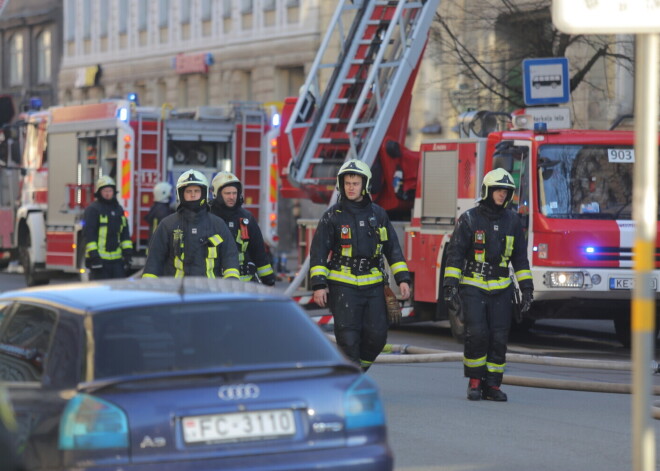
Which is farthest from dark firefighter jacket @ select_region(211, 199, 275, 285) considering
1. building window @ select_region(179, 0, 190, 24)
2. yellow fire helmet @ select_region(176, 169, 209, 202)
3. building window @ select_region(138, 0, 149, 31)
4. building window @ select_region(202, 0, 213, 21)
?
building window @ select_region(138, 0, 149, 31)

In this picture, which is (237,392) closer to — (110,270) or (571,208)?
(571,208)

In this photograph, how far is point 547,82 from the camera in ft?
59.2

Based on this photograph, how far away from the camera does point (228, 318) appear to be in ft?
21.3

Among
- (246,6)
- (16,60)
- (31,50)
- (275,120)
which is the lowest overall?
(275,120)

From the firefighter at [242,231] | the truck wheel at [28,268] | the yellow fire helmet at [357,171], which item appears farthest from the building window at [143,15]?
the yellow fire helmet at [357,171]

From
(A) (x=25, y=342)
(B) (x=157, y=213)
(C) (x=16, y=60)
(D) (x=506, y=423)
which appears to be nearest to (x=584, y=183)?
(D) (x=506, y=423)

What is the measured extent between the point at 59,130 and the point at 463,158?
1021cm

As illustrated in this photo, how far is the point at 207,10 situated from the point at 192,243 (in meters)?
39.2

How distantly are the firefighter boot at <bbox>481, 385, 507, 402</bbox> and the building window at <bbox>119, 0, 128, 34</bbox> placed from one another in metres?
44.3

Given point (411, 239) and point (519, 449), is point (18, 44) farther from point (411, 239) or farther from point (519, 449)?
point (519, 449)

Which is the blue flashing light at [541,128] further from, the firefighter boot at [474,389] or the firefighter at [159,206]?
the firefighter at [159,206]

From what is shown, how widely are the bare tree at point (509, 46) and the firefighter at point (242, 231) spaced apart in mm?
11822

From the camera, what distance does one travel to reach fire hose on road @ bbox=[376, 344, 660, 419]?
1154 centimetres

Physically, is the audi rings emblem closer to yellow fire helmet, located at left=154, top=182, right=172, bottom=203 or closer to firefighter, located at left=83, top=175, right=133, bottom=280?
firefighter, located at left=83, top=175, right=133, bottom=280
